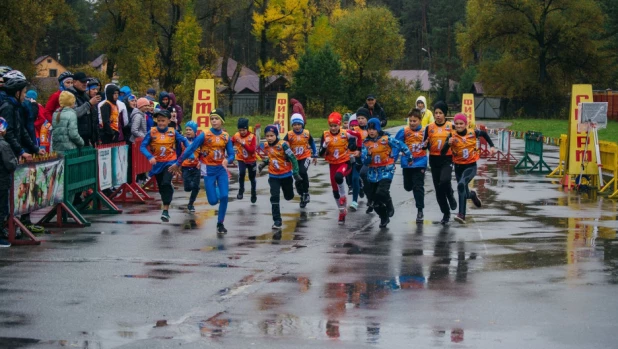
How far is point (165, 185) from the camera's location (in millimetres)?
16109

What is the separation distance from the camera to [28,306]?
29.7 ft

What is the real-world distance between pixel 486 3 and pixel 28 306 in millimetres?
82470

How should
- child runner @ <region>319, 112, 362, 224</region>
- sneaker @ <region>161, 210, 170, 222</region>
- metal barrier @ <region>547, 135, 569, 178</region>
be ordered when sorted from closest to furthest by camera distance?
sneaker @ <region>161, 210, 170, 222</region> → child runner @ <region>319, 112, 362, 224</region> → metal barrier @ <region>547, 135, 569, 178</region>

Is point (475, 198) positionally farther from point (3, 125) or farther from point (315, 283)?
point (3, 125)

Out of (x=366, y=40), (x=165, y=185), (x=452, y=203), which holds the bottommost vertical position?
(x=452, y=203)

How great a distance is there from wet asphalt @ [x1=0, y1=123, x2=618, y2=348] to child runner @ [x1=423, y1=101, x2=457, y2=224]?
444 millimetres

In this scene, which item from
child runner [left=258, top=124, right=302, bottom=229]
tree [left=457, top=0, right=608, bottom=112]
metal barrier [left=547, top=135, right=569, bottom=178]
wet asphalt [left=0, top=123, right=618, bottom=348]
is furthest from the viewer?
tree [left=457, top=0, right=608, bottom=112]

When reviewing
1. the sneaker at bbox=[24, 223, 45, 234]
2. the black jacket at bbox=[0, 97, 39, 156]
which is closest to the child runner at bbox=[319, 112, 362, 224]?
the sneaker at bbox=[24, 223, 45, 234]

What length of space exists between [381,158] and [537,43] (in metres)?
76.7

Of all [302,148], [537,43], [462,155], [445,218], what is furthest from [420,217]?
[537,43]

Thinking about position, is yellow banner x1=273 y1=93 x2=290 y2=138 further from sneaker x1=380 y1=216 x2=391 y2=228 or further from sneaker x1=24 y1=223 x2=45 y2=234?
sneaker x1=24 y1=223 x2=45 y2=234

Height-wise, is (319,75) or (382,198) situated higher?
(319,75)

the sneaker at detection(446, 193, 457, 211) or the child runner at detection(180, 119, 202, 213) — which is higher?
the child runner at detection(180, 119, 202, 213)

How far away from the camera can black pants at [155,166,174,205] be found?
15.9 meters
